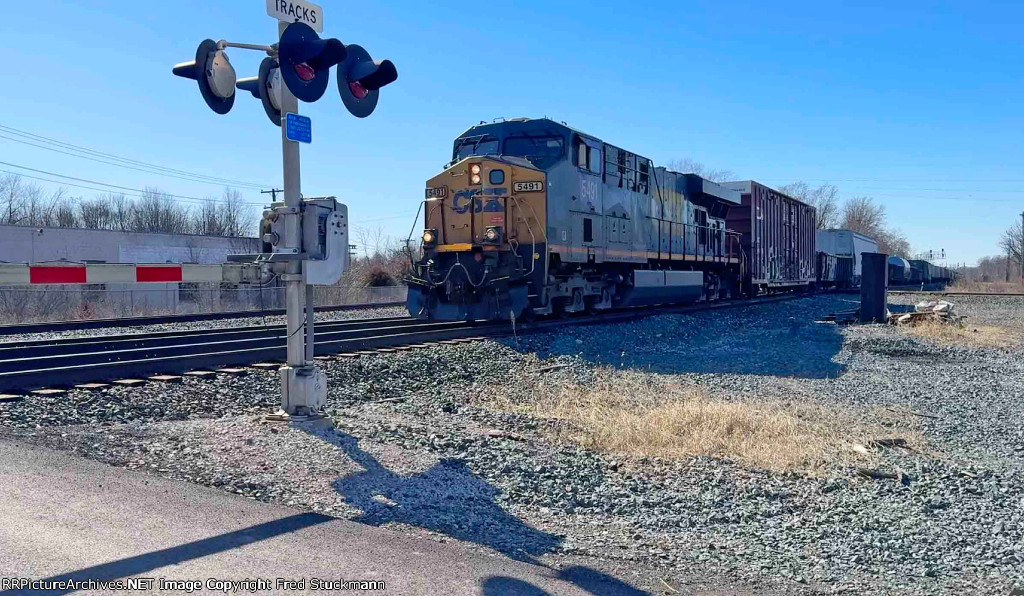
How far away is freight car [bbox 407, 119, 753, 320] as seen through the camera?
13.5 m

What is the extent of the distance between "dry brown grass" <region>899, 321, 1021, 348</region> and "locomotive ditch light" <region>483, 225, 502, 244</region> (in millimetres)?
8505

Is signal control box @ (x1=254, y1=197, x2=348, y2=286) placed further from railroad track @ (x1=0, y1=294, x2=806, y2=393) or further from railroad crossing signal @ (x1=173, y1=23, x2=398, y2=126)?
railroad track @ (x1=0, y1=294, x2=806, y2=393)

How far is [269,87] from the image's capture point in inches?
226

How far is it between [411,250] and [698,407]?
335 inches

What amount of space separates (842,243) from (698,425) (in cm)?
3953

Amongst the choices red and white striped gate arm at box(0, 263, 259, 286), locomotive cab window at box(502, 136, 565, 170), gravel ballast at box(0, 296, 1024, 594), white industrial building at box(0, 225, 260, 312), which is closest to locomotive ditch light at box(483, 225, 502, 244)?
locomotive cab window at box(502, 136, 565, 170)

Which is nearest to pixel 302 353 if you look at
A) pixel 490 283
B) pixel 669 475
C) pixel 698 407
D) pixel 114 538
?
pixel 114 538

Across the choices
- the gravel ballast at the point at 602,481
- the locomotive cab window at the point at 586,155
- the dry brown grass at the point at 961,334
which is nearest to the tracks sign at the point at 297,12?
the gravel ballast at the point at 602,481

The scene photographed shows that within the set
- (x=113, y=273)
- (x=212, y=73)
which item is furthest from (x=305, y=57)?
(x=113, y=273)

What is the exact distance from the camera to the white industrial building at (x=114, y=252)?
83.4 feet

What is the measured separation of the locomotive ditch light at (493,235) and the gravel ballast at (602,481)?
493 centimetres

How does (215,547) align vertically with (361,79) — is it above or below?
below

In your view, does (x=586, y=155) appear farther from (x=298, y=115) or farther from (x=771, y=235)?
(x=771, y=235)

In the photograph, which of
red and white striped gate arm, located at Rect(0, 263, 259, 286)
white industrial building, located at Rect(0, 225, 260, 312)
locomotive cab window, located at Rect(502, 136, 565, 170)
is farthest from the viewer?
white industrial building, located at Rect(0, 225, 260, 312)
